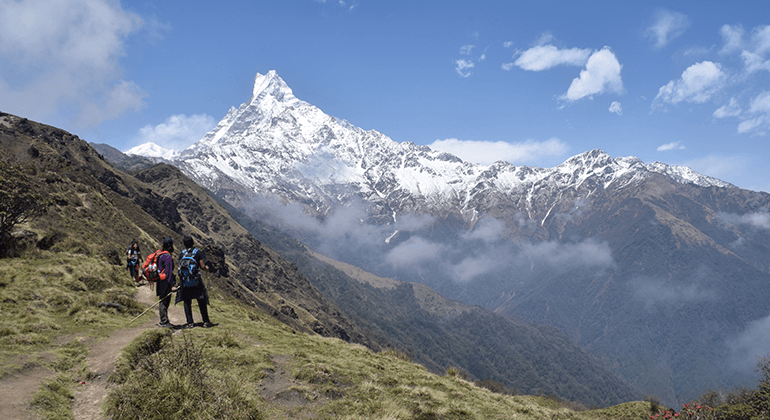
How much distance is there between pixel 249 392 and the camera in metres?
10.0

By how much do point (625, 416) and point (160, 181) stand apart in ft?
641

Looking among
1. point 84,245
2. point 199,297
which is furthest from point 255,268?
point 199,297

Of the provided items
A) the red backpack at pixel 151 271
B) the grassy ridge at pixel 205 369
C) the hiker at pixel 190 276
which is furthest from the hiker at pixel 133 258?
the hiker at pixel 190 276

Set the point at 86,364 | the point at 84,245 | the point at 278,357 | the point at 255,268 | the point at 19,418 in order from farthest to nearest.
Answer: the point at 255,268, the point at 84,245, the point at 278,357, the point at 86,364, the point at 19,418

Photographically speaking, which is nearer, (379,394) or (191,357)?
(191,357)

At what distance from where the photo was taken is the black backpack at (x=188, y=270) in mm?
14030

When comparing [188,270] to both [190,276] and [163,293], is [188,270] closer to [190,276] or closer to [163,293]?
[190,276]

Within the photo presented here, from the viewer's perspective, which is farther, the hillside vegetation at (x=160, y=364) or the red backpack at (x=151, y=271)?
the red backpack at (x=151, y=271)

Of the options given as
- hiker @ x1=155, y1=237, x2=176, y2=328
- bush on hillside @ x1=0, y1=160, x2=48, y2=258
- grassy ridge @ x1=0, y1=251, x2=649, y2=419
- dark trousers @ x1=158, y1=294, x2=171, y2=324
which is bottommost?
grassy ridge @ x1=0, y1=251, x2=649, y2=419

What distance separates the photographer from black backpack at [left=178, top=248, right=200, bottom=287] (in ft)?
46.0

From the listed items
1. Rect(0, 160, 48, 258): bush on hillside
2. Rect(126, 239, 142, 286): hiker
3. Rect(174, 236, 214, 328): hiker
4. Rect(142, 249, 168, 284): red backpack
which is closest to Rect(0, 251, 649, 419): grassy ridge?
Rect(174, 236, 214, 328): hiker

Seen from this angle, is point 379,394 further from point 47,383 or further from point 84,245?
point 84,245

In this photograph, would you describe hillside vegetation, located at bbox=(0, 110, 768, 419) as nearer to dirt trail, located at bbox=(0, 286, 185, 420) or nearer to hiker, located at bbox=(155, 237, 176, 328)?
dirt trail, located at bbox=(0, 286, 185, 420)

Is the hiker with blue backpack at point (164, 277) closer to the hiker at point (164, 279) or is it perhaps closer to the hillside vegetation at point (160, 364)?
the hiker at point (164, 279)
